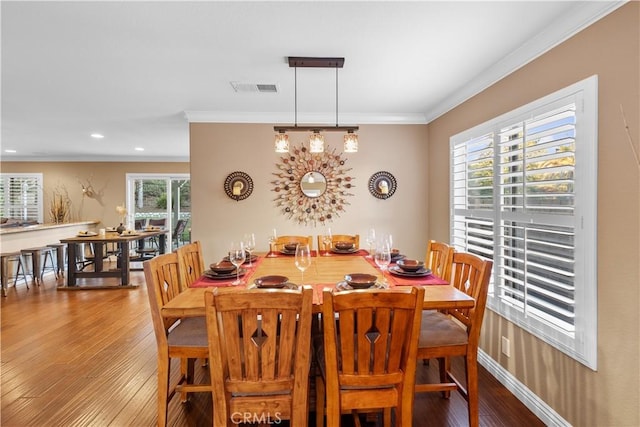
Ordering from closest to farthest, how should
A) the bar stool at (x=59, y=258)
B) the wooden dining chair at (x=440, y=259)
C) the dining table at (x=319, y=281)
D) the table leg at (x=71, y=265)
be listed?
the dining table at (x=319, y=281), the wooden dining chair at (x=440, y=259), the table leg at (x=71, y=265), the bar stool at (x=59, y=258)

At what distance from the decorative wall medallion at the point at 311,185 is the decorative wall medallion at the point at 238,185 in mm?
327

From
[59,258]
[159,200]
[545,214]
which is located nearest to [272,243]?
[545,214]

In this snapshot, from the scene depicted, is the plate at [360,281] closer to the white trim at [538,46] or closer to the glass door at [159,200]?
the white trim at [538,46]

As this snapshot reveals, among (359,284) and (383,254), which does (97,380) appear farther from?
(383,254)

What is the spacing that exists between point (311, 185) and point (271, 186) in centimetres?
50

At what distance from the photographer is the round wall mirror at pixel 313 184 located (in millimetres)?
3996

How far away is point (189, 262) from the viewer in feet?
8.40

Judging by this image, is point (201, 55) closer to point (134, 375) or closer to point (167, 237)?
point (134, 375)

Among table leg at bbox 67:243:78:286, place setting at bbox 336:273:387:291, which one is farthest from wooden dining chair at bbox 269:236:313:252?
table leg at bbox 67:243:78:286

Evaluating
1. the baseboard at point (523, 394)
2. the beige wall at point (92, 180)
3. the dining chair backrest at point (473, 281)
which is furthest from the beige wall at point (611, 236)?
the beige wall at point (92, 180)

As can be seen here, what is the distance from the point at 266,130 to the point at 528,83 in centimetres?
274

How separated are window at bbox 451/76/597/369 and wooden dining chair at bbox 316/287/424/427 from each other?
107cm

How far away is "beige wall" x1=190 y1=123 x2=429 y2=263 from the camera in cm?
393

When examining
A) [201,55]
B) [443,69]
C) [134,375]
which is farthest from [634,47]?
[134,375]
